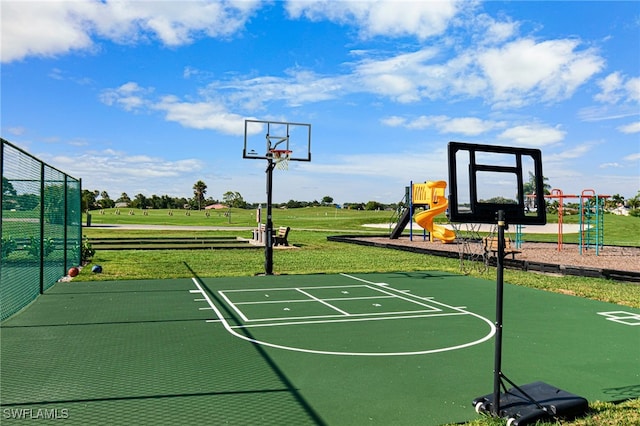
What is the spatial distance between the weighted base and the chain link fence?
22.3ft

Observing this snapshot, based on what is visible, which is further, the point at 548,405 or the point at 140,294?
the point at 140,294

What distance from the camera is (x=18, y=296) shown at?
8.89 m

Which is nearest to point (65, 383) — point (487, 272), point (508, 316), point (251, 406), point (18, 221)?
point (251, 406)

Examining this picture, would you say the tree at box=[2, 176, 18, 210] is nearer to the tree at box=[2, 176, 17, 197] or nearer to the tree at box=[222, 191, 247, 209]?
the tree at box=[2, 176, 17, 197]

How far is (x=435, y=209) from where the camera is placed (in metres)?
26.2

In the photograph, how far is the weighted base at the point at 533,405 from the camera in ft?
14.1

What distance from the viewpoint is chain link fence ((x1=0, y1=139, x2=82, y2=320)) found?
8.01 metres

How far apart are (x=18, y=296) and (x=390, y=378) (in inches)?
275

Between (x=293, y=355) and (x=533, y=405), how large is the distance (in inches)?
115

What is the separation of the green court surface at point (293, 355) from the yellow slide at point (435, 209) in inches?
605

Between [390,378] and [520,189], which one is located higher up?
[520,189]

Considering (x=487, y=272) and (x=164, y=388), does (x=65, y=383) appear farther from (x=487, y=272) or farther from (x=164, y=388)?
(x=487, y=272)

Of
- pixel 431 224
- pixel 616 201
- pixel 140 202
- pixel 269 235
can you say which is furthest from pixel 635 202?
pixel 140 202

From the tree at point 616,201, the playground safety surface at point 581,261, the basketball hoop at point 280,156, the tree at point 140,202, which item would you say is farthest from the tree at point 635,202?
the tree at point 140,202
